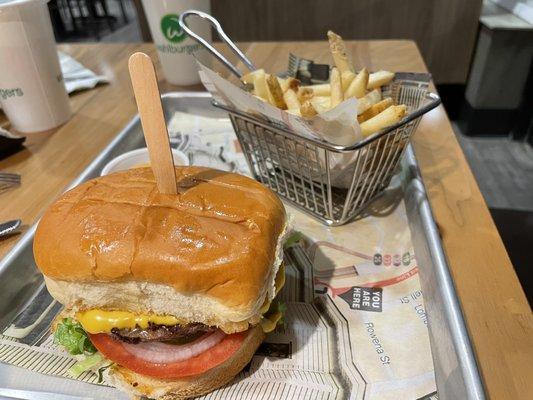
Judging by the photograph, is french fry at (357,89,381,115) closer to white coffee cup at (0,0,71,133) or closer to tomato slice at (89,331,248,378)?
tomato slice at (89,331,248,378)

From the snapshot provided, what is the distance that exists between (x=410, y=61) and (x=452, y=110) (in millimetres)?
2012

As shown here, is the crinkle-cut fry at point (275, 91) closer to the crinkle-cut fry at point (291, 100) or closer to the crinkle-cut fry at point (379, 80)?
the crinkle-cut fry at point (291, 100)

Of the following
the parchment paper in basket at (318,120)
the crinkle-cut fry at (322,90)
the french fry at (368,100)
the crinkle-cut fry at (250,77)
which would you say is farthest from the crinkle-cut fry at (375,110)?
the crinkle-cut fry at (250,77)

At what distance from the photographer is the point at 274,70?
2.35 metres

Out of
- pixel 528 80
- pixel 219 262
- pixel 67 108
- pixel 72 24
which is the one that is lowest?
pixel 72 24

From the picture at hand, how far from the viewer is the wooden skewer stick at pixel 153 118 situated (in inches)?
34.9

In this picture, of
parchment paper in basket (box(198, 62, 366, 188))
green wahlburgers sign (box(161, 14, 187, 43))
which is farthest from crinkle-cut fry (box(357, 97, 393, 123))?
green wahlburgers sign (box(161, 14, 187, 43))

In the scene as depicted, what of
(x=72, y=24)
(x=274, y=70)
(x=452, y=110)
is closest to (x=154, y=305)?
(x=274, y=70)

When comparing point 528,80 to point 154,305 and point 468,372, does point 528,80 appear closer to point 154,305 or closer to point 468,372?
point 468,372

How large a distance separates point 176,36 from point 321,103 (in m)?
1.07

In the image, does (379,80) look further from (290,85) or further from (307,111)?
(307,111)

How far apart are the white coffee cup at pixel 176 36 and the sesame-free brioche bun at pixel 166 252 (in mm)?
1191

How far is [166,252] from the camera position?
89cm

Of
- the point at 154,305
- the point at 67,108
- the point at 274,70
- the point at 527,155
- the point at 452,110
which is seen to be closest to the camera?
the point at 154,305
